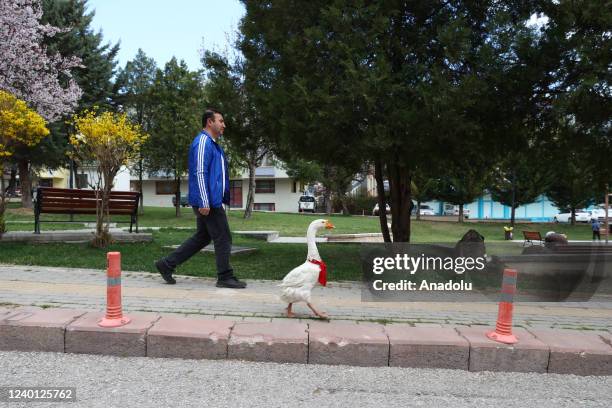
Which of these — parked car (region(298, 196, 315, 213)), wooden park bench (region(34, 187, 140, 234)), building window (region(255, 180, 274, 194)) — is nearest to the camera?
wooden park bench (region(34, 187, 140, 234))

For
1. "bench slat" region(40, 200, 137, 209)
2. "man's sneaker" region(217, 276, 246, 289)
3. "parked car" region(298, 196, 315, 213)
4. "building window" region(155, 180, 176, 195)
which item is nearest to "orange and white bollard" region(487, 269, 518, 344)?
"man's sneaker" region(217, 276, 246, 289)

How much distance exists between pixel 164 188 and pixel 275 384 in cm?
5138

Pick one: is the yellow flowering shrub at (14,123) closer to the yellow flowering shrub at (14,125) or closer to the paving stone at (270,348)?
the yellow flowering shrub at (14,125)

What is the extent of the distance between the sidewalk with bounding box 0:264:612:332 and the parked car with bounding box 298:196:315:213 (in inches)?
1543

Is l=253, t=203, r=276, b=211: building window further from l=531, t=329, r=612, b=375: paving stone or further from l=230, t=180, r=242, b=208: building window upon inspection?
l=531, t=329, r=612, b=375: paving stone

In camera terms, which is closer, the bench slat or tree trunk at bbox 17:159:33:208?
the bench slat

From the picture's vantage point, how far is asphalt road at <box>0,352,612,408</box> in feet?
10.8

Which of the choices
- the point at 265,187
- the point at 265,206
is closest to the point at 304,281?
the point at 265,187

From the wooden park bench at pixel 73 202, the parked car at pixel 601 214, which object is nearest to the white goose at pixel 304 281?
the wooden park bench at pixel 73 202

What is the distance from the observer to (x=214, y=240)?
5699mm

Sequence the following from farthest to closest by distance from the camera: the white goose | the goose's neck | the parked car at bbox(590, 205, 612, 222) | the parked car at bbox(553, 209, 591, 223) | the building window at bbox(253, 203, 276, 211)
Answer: the building window at bbox(253, 203, 276, 211)
the parked car at bbox(553, 209, 591, 223)
the parked car at bbox(590, 205, 612, 222)
the goose's neck
the white goose

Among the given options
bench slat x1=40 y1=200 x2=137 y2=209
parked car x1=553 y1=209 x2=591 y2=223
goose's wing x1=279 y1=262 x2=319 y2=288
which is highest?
bench slat x1=40 y1=200 x2=137 y2=209

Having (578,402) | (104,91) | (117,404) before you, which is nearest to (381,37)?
(578,402)

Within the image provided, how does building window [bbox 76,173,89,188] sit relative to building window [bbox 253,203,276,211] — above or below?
above
